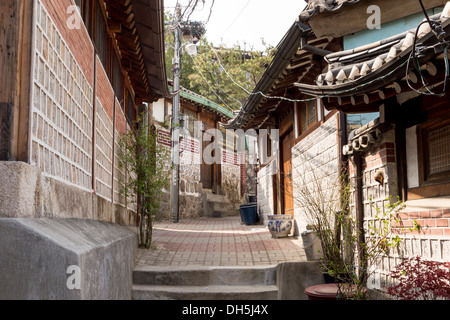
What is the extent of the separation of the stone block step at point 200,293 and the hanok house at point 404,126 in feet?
5.64

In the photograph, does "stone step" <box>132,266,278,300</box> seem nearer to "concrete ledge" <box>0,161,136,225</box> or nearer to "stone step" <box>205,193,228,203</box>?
"concrete ledge" <box>0,161,136,225</box>

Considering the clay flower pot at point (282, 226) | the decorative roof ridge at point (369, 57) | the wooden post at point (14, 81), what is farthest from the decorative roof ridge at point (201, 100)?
the wooden post at point (14, 81)

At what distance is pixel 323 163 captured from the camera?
8.45 meters

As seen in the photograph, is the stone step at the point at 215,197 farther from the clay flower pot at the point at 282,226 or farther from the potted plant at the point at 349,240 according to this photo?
the potted plant at the point at 349,240

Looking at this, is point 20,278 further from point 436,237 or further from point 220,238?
point 220,238

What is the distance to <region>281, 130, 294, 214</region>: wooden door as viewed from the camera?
11.6 meters

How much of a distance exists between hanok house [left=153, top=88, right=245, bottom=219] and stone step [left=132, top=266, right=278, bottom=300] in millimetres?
12028

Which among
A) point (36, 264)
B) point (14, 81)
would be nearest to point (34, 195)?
point (36, 264)

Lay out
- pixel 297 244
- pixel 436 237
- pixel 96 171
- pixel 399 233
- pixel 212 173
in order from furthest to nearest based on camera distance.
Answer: pixel 212 173, pixel 297 244, pixel 96 171, pixel 399 233, pixel 436 237

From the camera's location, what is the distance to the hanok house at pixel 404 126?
418cm

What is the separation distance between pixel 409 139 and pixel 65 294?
432 cm

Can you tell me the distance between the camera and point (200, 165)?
2348cm

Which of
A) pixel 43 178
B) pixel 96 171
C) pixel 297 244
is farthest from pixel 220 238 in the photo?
pixel 43 178

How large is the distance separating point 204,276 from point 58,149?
3.69 m
